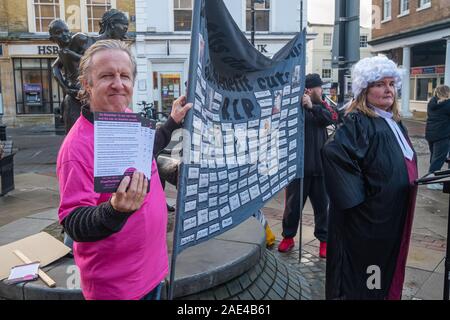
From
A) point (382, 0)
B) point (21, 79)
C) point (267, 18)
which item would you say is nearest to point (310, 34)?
point (267, 18)

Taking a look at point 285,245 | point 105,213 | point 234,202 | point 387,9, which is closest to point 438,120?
point 285,245

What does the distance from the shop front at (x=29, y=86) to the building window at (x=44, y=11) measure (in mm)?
1001

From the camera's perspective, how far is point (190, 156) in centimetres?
206

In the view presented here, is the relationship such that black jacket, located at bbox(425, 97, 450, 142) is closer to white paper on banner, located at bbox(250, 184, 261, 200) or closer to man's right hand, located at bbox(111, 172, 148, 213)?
white paper on banner, located at bbox(250, 184, 261, 200)

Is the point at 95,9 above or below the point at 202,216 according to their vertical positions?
above

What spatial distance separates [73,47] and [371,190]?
3.07 m

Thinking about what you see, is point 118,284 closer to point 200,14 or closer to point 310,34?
point 200,14

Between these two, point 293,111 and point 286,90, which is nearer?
point 286,90

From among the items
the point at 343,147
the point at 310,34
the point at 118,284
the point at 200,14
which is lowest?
the point at 118,284

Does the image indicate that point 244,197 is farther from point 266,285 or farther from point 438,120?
point 438,120

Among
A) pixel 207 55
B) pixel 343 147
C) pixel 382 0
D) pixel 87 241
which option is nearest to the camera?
pixel 87 241

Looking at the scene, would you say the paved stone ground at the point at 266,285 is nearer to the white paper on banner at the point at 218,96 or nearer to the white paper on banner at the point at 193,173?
the white paper on banner at the point at 193,173

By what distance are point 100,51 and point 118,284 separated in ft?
3.08

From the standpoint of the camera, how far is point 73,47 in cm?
406
